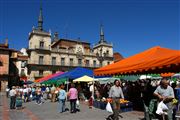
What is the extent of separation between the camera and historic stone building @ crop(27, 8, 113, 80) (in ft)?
185

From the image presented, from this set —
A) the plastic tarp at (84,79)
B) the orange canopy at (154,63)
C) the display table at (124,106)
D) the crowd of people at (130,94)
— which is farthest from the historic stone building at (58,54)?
the orange canopy at (154,63)

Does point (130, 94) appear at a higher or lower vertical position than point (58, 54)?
lower

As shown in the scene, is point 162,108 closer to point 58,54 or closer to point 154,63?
point 154,63

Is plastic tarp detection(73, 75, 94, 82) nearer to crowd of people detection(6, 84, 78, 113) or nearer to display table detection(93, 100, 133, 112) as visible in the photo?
crowd of people detection(6, 84, 78, 113)

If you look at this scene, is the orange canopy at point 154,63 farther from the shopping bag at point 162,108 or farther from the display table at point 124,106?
the display table at point 124,106

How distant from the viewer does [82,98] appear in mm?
20484

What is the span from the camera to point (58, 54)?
2383 inches

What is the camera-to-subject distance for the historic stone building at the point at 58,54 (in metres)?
56.3

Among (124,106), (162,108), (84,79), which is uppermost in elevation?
(84,79)

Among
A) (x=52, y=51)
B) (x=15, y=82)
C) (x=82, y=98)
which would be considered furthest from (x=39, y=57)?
(x=82, y=98)

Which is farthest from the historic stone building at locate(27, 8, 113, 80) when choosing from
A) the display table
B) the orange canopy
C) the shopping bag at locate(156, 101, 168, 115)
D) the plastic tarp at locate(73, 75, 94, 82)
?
the shopping bag at locate(156, 101, 168, 115)

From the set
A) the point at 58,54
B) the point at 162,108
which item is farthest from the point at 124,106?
the point at 58,54

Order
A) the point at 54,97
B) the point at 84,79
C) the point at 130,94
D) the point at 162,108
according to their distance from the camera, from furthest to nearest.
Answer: the point at 54,97 < the point at 84,79 < the point at 130,94 < the point at 162,108

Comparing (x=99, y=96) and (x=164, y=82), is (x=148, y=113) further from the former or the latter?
(x=99, y=96)
